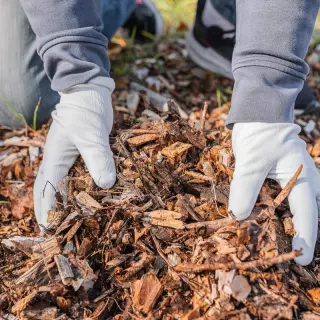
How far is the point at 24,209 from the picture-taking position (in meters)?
2.21

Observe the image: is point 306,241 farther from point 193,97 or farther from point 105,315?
point 193,97

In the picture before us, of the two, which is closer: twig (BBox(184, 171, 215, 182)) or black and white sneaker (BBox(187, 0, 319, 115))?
twig (BBox(184, 171, 215, 182))

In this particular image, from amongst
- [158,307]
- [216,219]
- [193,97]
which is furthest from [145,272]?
[193,97]

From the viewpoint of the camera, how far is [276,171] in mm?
1894

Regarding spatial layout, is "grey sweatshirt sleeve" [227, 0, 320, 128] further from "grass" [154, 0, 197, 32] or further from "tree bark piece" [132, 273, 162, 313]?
"grass" [154, 0, 197, 32]

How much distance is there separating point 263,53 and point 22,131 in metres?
1.63

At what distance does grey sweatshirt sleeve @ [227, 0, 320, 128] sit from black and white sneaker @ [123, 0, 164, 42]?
186 cm

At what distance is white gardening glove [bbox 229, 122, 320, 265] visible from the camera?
69.8 inches

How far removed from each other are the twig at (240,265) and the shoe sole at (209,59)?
1.96m

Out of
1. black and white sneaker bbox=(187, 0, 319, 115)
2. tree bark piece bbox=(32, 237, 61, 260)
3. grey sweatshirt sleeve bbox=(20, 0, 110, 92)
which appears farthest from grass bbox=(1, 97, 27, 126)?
black and white sneaker bbox=(187, 0, 319, 115)

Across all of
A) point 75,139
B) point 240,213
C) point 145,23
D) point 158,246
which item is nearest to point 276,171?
point 240,213

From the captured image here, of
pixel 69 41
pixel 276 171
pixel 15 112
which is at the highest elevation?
pixel 69 41

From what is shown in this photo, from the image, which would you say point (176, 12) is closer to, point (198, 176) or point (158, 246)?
point (198, 176)

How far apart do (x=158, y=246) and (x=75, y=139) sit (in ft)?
2.30
